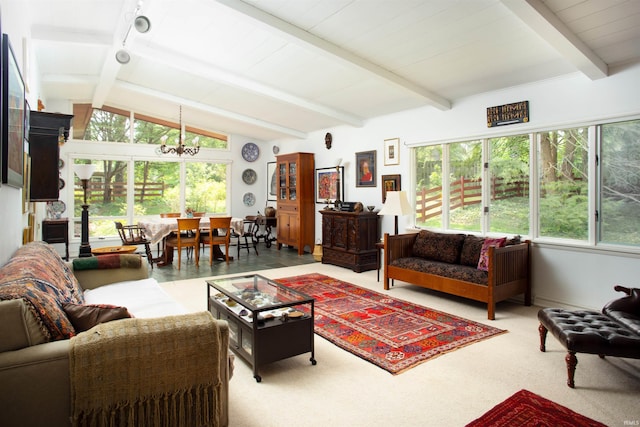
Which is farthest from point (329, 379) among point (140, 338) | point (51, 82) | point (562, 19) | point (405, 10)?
point (51, 82)

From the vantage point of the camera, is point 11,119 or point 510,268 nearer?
point 11,119

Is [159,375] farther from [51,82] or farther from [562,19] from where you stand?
[51,82]

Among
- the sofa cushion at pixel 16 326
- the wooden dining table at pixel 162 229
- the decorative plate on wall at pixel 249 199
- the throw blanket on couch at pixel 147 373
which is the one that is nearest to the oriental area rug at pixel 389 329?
the throw blanket on couch at pixel 147 373

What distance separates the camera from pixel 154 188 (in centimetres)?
847

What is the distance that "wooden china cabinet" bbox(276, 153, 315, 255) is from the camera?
25.6 ft

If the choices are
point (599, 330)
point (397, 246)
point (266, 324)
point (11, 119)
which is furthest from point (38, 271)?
point (397, 246)

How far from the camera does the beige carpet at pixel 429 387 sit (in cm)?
226

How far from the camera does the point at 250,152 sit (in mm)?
9461

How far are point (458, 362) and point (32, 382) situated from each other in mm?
2653

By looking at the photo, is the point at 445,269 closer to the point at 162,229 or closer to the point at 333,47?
the point at 333,47

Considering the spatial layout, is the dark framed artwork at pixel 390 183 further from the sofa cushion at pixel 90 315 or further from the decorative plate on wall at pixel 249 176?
the sofa cushion at pixel 90 315

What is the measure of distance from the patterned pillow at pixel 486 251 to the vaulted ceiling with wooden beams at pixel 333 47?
183cm

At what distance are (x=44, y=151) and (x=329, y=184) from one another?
480 centimetres

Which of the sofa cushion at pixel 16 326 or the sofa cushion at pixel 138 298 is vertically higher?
the sofa cushion at pixel 16 326
